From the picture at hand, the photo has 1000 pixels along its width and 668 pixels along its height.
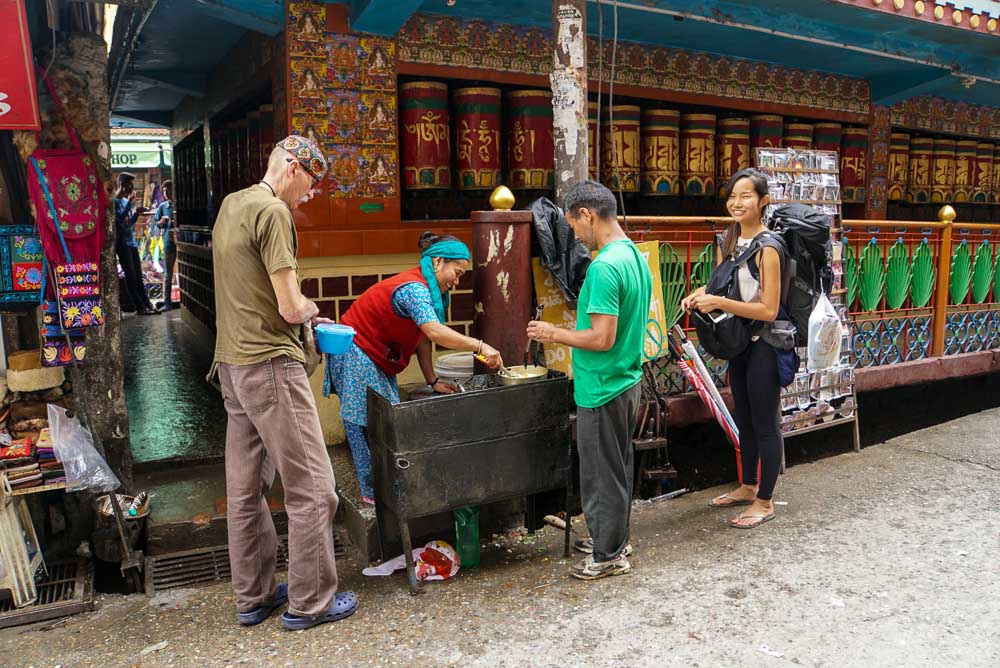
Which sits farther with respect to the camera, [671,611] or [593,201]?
[593,201]

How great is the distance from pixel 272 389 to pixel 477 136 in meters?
3.67

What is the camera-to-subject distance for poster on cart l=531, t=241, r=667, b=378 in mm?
4707

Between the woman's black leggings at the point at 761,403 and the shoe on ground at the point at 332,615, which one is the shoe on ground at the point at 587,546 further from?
the shoe on ground at the point at 332,615

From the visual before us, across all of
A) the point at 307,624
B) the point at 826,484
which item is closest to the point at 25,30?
the point at 307,624

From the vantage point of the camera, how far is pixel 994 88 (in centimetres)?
1002

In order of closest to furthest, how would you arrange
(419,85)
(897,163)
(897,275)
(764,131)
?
(419,85) → (897,275) → (764,131) → (897,163)

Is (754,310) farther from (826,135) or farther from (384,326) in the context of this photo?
(826,135)

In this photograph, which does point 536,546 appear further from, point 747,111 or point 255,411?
point 747,111

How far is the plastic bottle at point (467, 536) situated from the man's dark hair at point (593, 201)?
1610 mm

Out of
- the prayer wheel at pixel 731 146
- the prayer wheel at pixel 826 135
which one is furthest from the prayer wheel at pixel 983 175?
the prayer wheel at pixel 731 146

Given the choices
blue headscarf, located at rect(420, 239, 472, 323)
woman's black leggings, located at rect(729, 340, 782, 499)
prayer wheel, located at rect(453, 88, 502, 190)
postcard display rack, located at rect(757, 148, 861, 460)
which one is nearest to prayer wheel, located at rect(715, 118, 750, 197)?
postcard display rack, located at rect(757, 148, 861, 460)

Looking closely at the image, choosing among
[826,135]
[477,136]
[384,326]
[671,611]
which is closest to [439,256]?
[384,326]

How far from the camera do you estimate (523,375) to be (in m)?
3.88

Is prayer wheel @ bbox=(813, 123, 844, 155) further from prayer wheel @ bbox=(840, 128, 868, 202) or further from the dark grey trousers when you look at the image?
the dark grey trousers
